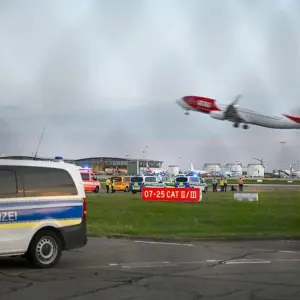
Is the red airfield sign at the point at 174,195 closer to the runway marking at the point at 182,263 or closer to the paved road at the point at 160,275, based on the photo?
the paved road at the point at 160,275

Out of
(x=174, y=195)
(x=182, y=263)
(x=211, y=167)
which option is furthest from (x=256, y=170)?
(x=182, y=263)

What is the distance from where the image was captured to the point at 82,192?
12086 mm

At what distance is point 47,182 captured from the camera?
37.7 ft

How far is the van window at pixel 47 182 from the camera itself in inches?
440

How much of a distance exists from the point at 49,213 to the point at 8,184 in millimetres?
1043

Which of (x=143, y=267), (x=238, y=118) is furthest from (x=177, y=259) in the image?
(x=238, y=118)

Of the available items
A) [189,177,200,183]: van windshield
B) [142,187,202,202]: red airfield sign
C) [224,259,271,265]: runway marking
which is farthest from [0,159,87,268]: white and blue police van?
[189,177,200,183]: van windshield

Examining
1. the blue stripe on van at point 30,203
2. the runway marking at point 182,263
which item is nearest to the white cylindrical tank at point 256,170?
the runway marking at point 182,263

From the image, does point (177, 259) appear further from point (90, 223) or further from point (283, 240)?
point (90, 223)

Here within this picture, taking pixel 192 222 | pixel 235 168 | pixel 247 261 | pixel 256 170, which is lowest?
pixel 247 261

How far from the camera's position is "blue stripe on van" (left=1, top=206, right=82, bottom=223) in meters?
10.9

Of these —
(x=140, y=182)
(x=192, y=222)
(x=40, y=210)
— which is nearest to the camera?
(x=40, y=210)

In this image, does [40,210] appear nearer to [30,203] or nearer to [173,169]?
[30,203]

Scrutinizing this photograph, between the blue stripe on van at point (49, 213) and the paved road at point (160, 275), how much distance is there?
3.29 ft
